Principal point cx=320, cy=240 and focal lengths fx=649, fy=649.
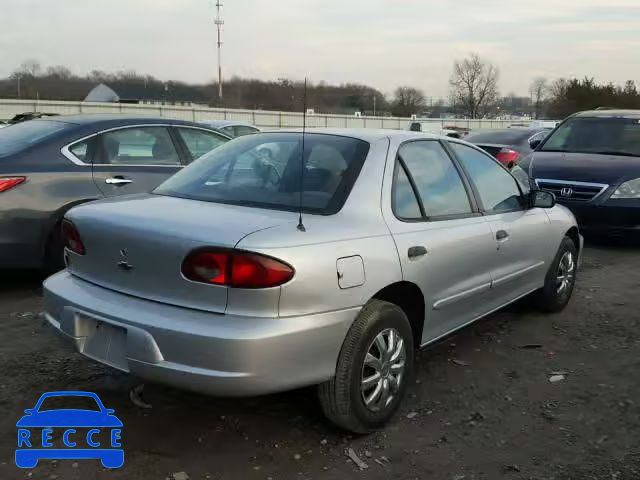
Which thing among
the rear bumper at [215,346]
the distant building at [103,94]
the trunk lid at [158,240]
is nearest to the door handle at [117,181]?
the trunk lid at [158,240]

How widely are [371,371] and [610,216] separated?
18.5 ft

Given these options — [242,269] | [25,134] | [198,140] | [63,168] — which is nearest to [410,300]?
[242,269]

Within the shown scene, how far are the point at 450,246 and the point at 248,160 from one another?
50.8 inches

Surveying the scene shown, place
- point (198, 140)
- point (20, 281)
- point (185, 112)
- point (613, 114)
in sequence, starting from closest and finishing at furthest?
point (20, 281) → point (198, 140) → point (613, 114) → point (185, 112)

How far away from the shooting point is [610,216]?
25.6ft

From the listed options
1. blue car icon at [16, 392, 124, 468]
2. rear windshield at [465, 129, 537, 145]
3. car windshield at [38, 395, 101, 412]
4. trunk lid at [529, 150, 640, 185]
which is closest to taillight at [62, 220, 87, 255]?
blue car icon at [16, 392, 124, 468]

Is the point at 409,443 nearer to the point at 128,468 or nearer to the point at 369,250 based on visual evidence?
the point at 369,250

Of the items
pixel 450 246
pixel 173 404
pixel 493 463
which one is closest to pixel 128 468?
pixel 173 404

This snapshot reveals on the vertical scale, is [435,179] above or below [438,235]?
above

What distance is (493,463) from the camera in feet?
10.2

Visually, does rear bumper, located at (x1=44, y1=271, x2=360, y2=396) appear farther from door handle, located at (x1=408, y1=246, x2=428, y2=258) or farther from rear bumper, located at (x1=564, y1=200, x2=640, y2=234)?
rear bumper, located at (x1=564, y1=200, x2=640, y2=234)

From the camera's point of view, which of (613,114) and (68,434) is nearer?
(68,434)

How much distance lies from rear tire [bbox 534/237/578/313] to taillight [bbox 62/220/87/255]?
3.59 metres

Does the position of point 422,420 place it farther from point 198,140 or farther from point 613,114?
point 613,114
